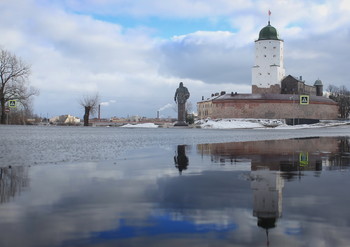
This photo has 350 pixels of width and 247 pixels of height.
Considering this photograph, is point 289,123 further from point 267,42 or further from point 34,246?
point 34,246

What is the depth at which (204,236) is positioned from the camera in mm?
4012

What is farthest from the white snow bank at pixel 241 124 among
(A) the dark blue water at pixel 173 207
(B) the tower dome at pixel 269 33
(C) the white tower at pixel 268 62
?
(A) the dark blue water at pixel 173 207

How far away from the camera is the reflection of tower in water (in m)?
4.70

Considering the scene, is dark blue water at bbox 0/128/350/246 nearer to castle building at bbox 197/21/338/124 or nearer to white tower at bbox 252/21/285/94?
castle building at bbox 197/21/338/124

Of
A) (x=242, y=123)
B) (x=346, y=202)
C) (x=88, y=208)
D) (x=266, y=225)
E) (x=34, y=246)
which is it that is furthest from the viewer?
(x=242, y=123)

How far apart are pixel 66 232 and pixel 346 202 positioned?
13.4ft

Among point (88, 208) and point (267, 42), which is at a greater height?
point (267, 42)

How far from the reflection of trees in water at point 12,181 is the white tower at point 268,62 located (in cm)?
8455

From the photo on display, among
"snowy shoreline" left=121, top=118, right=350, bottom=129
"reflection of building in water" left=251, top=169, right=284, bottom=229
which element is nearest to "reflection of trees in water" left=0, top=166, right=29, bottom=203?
"reflection of building in water" left=251, top=169, right=284, bottom=229

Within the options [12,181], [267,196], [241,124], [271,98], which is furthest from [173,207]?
[271,98]

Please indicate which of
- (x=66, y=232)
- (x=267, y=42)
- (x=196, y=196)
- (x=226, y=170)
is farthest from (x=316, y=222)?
(x=267, y=42)

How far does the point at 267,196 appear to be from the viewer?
6.01m

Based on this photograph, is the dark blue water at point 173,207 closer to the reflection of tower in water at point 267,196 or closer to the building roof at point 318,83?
the reflection of tower in water at point 267,196

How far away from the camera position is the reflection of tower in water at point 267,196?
15.4ft
